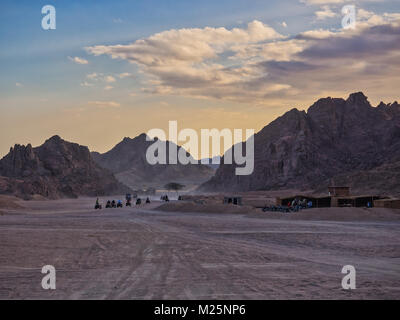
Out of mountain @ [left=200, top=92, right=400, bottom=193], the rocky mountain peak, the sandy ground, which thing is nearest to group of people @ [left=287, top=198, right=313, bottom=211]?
the sandy ground

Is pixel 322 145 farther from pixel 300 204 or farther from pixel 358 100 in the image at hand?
pixel 300 204

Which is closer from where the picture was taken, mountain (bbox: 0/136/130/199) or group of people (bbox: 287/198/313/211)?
group of people (bbox: 287/198/313/211)

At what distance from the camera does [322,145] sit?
158 meters

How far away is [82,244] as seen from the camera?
2588 centimetres

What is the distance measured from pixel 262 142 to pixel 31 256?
162 meters

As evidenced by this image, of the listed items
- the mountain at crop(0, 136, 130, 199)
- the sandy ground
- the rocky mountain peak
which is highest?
the rocky mountain peak

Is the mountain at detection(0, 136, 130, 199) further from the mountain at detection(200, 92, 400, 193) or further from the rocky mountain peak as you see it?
the rocky mountain peak

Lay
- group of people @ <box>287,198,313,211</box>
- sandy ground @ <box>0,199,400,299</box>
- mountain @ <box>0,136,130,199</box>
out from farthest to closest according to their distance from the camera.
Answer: mountain @ <box>0,136,130,199</box> → group of people @ <box>287,198,313,211</box> → sandy ground @ <box>0,199,400,299</box>

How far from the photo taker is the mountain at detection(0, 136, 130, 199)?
453ft

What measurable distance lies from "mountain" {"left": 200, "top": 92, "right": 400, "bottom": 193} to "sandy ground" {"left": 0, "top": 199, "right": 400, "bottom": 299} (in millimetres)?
100004

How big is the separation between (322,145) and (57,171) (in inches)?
3425
